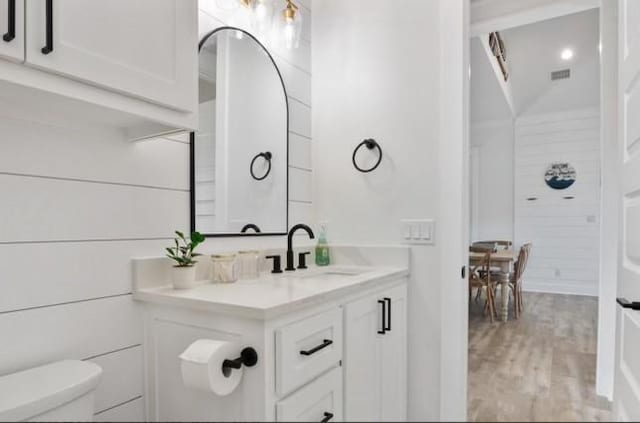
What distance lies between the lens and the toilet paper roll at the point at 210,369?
943mm

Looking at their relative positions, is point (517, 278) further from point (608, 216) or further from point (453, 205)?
point (453, 205)

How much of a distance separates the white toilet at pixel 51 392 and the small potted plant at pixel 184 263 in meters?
0.34

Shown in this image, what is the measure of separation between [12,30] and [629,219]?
162 centimetres

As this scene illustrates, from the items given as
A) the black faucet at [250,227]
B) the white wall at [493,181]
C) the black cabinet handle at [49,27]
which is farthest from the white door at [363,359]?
the white wall at [493,181]

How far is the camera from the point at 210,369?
94cm

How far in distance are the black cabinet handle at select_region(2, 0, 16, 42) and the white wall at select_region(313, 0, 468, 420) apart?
5.11 feet

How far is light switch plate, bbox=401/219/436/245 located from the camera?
1866mm

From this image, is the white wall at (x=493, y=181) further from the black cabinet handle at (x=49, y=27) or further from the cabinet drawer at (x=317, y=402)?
the black cabinet handle at (x=49, y=27)

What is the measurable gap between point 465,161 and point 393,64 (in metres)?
0.62

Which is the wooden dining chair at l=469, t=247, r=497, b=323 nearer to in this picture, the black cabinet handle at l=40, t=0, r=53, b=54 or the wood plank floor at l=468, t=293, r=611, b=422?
the wood plank floor at l=468, t=293, r=611, b=422

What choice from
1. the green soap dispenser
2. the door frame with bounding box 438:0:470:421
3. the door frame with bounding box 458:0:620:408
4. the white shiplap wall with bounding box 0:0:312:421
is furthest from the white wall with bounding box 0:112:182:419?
the door frame with bounding box 458:0:620:408

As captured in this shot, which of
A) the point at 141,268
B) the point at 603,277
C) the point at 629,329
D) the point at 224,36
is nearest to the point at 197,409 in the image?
the point at 141,268

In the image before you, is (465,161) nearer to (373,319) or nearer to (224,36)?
(373,319)

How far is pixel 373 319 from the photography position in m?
1.57
